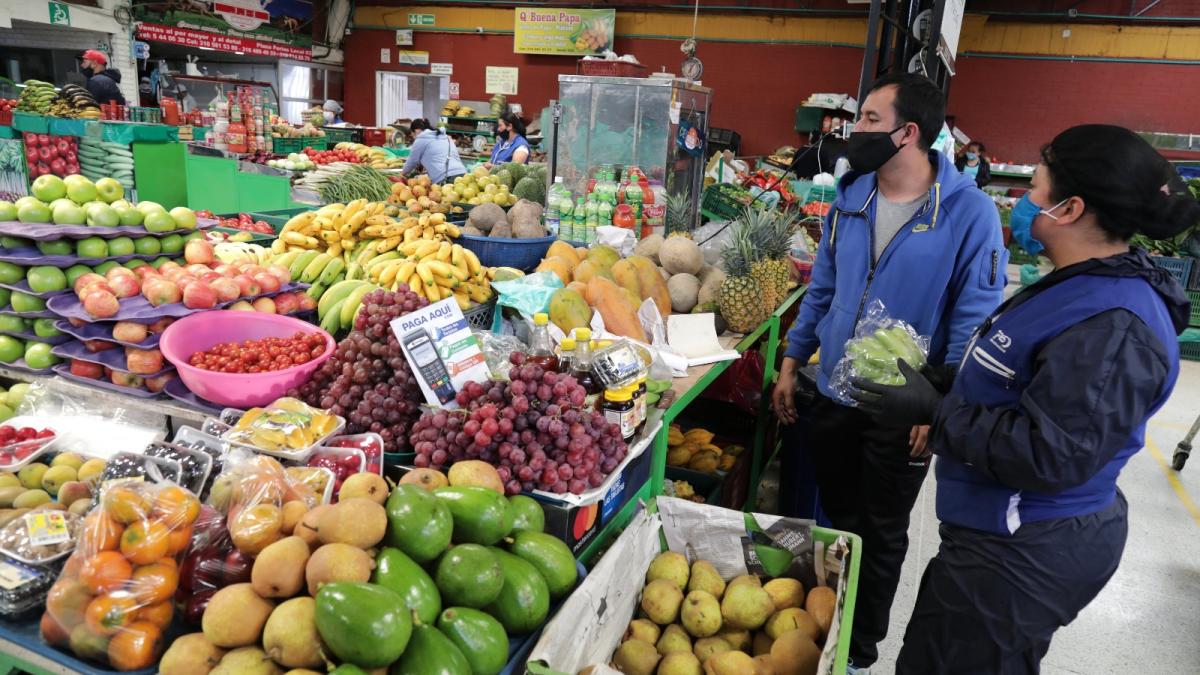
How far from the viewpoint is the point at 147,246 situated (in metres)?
2.54

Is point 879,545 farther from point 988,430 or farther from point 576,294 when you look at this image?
point 576,294

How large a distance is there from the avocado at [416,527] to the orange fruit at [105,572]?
418 millimetres

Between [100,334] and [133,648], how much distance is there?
133 centimetres

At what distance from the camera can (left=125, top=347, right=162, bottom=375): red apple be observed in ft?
6.87

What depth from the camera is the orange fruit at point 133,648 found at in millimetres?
1162

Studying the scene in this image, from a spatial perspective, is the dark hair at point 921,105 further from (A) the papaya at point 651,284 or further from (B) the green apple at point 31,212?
(B) the green apple at point 31,212

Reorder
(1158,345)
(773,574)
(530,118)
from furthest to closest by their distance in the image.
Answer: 1. (530,118)
2. (773,574)
3. (1158,345)

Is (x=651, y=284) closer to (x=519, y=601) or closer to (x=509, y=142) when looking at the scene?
(x=519, y=601)

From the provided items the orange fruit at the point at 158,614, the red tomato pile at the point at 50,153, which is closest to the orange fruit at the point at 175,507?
the orange fruit at the point at 158,614

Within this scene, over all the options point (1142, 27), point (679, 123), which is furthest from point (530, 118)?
point (679, 123)

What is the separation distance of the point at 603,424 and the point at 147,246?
183 centimetres

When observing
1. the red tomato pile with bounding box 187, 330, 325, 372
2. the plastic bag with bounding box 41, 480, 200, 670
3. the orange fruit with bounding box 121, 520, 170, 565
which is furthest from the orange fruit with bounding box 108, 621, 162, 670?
the red tomato pile with bounding box 187, 330, 325, 372

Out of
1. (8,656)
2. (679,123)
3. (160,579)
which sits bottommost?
(8,656)

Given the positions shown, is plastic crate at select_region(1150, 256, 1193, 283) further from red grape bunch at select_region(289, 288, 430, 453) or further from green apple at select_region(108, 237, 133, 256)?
green apple at select_region(108, 237, 133, 256)
